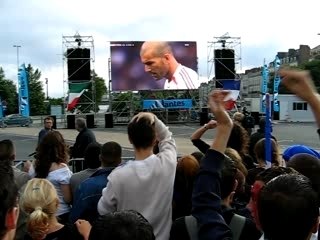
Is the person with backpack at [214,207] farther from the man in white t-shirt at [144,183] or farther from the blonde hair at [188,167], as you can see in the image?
the blonde hair at [188,167]

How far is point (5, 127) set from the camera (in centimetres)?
3822

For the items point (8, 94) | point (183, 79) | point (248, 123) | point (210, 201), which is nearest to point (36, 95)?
point (8, 94)

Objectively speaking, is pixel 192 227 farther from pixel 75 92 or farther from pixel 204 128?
pixel 75 92

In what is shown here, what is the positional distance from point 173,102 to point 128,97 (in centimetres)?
433

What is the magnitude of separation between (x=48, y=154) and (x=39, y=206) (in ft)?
5.44

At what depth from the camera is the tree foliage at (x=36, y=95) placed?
73.5m

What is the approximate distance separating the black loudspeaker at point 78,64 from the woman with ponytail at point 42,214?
3050 cm

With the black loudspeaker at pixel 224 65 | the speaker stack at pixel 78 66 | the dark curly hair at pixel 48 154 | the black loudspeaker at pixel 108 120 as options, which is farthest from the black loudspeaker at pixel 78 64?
the dark curly hair at pixel 48 154

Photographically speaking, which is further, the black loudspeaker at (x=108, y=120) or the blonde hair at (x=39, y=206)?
the black loudspeaker at (x=108, y=120)

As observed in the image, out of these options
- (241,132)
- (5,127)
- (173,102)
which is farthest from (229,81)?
(241,132)

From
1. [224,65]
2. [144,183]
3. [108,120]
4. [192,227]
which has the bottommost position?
[108,120]

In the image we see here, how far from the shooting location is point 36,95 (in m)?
75.8

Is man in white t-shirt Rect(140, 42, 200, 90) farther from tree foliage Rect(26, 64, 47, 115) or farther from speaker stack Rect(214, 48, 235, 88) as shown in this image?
tree foliage Rect(26, 64, 47, 115)

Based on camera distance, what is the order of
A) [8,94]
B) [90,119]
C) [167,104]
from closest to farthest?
[90,119]
[167,104]
[8,94]
